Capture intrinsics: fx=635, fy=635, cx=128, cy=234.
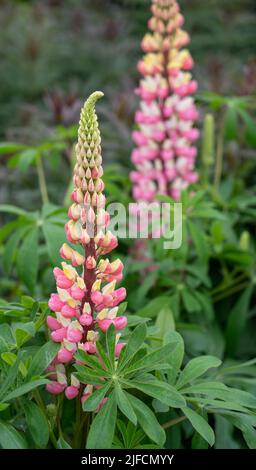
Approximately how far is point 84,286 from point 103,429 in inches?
11.8

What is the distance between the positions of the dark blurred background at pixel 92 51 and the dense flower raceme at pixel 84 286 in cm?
205

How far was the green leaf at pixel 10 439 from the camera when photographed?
1303 mm

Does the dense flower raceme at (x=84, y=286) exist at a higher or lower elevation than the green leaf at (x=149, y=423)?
higher

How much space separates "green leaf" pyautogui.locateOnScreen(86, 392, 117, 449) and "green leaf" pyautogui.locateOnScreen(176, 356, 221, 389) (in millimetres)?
214

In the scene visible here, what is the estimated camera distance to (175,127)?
239cm

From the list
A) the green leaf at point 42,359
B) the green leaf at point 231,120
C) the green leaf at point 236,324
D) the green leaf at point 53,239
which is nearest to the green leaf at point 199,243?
the green leaf at point 236,324

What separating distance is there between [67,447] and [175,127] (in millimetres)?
1357

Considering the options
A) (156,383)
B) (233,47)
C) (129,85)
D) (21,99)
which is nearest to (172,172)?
(156,383)

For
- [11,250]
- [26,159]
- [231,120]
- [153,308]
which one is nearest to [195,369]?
[153,308]

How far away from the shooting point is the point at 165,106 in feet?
7.84

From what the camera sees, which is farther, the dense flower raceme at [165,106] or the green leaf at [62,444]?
the dense flower raceme at [165,106]

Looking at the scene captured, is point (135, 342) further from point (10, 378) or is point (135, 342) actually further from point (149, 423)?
point (10, 378)

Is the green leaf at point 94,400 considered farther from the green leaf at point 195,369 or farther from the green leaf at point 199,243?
the green leaf at point 199,243

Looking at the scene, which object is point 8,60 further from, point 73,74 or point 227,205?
point 227,205
